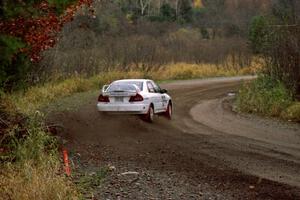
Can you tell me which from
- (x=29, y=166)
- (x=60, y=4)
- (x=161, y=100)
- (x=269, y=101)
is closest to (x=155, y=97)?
(x=161, y=100)

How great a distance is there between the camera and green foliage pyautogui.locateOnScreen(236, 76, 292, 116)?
2245 centimetres

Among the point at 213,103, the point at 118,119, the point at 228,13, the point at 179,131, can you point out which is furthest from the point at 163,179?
the point at 228,13

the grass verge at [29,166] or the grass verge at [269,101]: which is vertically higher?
the grass verge at [29,166]

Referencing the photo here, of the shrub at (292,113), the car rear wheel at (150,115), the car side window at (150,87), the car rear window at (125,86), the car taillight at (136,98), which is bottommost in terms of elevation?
the shrub at (292,113)

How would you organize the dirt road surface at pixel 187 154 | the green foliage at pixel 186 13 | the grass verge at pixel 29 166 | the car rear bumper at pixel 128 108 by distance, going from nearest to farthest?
1. the grass verge at pixel 29 166
2. the dirt road surface at pixel 187 154
3. the car rear bumper at pixel 128 108
4. the green foliage at pixel 186 13

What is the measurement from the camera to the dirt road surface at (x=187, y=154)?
1034 centimetres

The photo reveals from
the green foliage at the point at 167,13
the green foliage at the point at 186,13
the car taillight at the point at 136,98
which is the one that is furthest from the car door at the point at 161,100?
the green foliage at the point at 186,13

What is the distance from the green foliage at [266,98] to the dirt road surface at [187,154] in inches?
49.5

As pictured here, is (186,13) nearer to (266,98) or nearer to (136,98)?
(266,98)

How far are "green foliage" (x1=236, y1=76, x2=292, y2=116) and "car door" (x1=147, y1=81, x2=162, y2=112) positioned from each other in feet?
14.5

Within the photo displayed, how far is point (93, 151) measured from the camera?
13961 mm

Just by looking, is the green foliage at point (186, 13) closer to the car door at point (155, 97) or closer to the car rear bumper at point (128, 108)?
the car door at point (155, 97)

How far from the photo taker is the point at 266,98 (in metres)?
23.6

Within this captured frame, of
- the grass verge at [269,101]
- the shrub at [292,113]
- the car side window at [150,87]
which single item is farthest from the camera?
the grass verge at [269,101]
